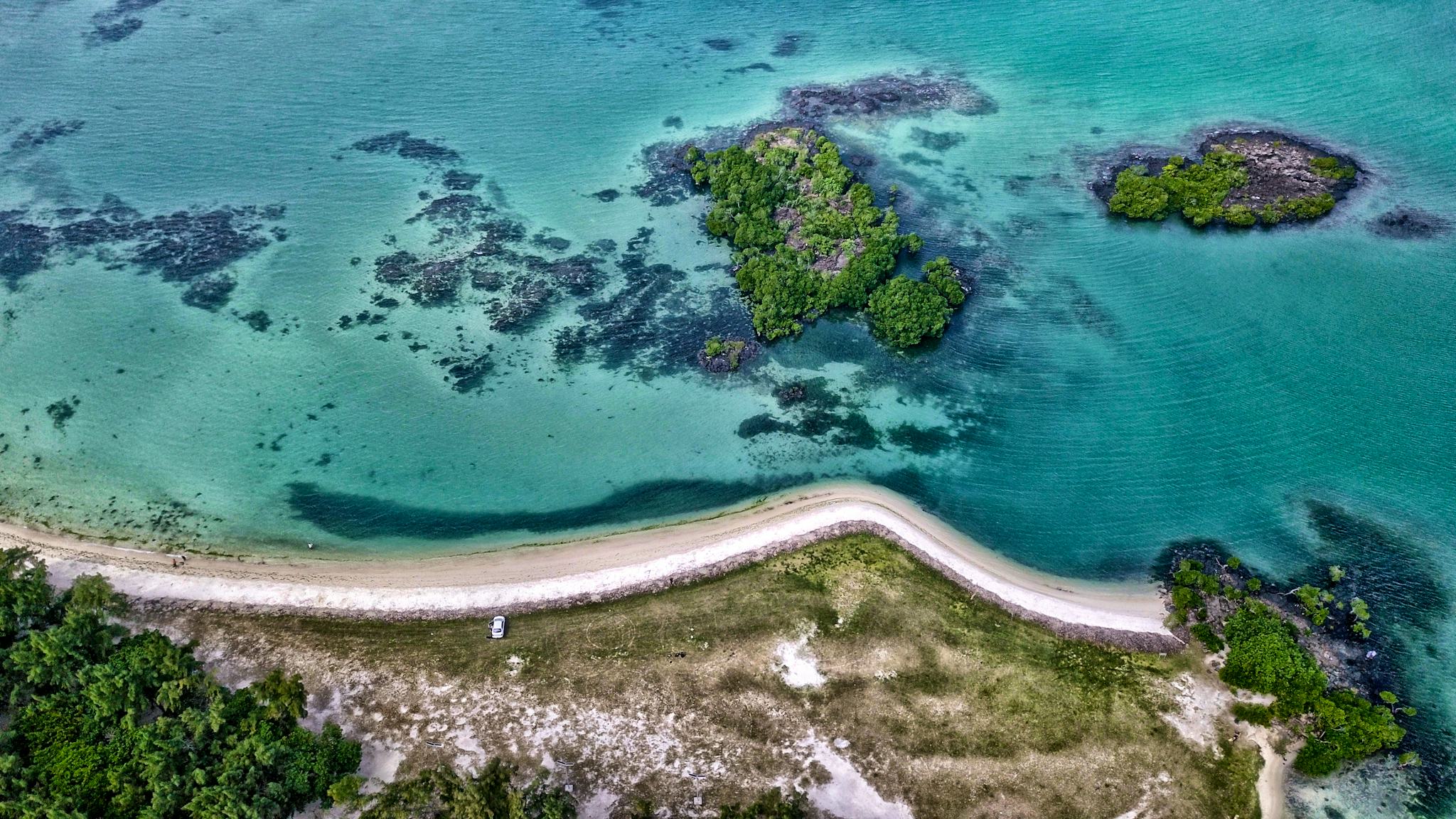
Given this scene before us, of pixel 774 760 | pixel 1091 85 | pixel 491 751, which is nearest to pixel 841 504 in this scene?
pixel 774 760

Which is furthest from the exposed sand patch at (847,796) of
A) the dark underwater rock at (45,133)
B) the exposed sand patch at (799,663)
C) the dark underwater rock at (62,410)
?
the dark underwater rock at (45,133)

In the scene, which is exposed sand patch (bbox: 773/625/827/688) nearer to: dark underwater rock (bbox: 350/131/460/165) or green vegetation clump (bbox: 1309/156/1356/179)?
dark underwater rock (bbox: 350/131/460/165)

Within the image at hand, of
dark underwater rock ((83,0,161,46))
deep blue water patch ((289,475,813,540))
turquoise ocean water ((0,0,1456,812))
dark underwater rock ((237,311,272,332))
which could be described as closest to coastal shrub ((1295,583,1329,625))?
turquoise ocean water ((0,0,1456,812))

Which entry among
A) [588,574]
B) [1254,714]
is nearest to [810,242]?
[588,574]

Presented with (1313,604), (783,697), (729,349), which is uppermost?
(729,349)

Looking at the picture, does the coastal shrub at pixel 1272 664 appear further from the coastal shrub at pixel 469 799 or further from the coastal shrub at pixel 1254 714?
the coastal shrub at pixel 469 799

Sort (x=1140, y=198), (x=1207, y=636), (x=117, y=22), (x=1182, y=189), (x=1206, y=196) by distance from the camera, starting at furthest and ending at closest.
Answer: (x=117, y=22)
(x=1182, y=189)
(x=1206, y=196)
(x=1140, y=198)
(x=1207, y=636)

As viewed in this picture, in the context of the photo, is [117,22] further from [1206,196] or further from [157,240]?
[1206,196]
